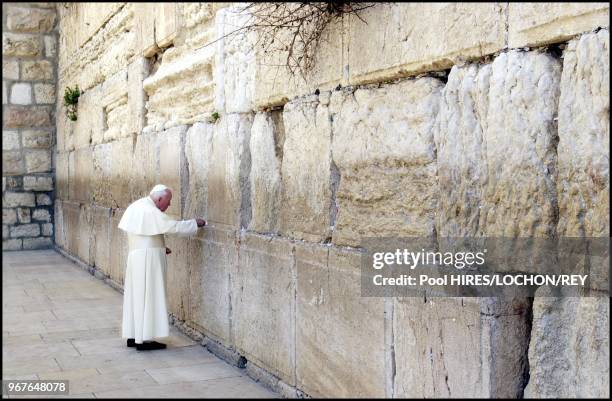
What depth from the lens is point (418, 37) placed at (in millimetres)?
3523

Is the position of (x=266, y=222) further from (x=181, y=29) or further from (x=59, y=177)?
(x=59, y=177)

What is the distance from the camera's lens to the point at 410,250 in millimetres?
3617

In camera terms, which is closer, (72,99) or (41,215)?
(72,99)

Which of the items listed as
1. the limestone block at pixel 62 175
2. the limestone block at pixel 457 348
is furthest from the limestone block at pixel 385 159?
the limestone block at pixel 62 175

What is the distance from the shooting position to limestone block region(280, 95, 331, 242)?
434cm

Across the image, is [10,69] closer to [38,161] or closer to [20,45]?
[20,45]

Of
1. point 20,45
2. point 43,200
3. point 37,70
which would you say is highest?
point 20,45

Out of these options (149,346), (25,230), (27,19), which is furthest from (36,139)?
(149,346)

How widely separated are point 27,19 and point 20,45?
0.47m

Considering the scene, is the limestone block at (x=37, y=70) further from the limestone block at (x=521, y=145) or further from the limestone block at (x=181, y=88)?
the limestone block at (x=521, y=145)

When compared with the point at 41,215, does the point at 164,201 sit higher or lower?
higher

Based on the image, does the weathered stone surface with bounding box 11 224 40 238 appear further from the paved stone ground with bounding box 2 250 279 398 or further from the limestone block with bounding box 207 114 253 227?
the limestone block with bounding box 207 114 253 227

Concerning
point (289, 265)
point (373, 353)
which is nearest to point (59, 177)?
point (289, 265)

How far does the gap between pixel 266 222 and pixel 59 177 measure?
30.8 ft
